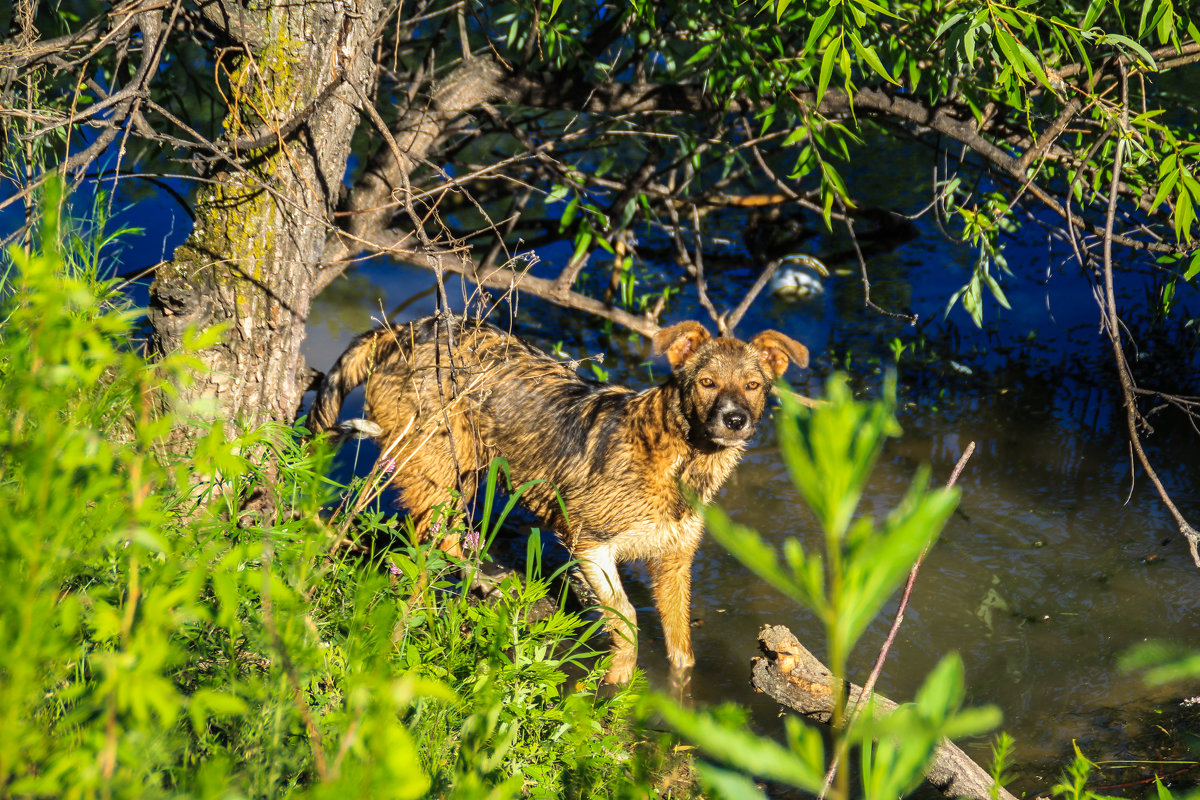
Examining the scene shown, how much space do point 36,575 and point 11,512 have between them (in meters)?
0.28

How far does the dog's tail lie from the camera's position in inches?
212

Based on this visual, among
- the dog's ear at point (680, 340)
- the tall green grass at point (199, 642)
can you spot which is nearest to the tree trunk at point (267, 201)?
the tall green grass at point (199, 642)

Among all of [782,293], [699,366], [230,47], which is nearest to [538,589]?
[699,366]

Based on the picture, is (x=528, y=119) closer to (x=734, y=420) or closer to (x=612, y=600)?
(x=734, y=420)

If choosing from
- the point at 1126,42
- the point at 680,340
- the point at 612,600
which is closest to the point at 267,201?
the point at 680,340

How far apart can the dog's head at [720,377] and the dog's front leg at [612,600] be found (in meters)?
0.84

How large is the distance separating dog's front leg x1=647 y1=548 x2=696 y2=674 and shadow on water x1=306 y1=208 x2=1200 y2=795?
119 millimetres

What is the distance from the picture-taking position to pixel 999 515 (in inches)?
239

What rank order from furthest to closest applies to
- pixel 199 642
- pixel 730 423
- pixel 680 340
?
pixel 680 340, pixel 730 423, pixel 199 642

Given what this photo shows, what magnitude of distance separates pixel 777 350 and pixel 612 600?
1.63m

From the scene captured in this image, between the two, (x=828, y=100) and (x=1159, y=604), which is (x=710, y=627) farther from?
(x=828, y=100)

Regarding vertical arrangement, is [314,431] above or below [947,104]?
below

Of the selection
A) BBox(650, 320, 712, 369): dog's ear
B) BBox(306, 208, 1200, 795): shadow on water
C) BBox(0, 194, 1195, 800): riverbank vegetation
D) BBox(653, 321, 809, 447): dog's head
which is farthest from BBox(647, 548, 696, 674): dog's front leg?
BBox(650, 320, 712, 369): dog's ear

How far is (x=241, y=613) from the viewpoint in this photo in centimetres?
286
